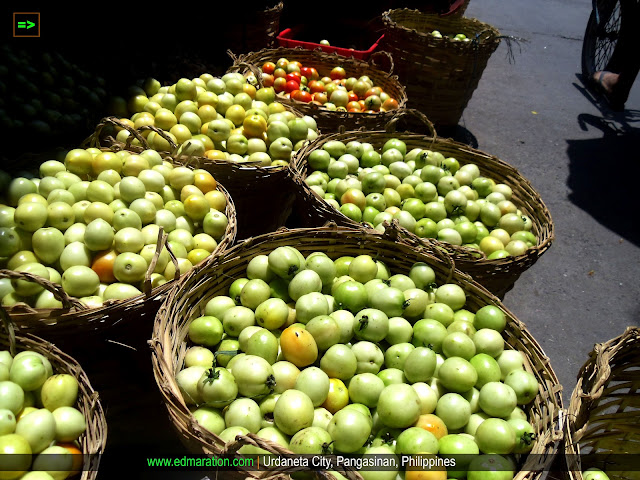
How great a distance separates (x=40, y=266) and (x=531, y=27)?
11515 millimetres

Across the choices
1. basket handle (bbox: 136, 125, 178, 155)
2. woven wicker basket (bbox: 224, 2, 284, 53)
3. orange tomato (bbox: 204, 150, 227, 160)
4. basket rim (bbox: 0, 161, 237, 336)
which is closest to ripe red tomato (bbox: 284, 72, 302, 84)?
woven wicker basket (bbox: 224, 2, 284, 53)

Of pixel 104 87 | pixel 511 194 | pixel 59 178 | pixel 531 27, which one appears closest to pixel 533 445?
pixel 511 194

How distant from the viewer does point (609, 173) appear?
5.44m

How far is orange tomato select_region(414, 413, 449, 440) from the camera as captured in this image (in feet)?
5.30

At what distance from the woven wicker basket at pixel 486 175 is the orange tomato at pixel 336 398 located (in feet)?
2.91

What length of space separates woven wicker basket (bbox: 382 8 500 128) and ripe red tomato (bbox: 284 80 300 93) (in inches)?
53.9

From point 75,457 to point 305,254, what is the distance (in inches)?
50.9

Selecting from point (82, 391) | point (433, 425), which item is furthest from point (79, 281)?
point (433, 425)

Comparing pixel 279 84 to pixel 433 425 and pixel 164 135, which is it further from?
pixel 433 425

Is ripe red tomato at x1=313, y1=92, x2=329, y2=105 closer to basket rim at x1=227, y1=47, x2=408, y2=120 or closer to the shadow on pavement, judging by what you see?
basket rim at x1=227, y1=47, x2=408, y2=120

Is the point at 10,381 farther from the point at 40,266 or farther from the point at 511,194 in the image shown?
the point at 511,194

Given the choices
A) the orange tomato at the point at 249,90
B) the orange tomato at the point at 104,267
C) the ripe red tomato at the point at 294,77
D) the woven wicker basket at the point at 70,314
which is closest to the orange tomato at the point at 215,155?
the orange tomato at the point at 249,90

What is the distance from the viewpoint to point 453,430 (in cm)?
170

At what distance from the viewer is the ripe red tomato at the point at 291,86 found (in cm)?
408
